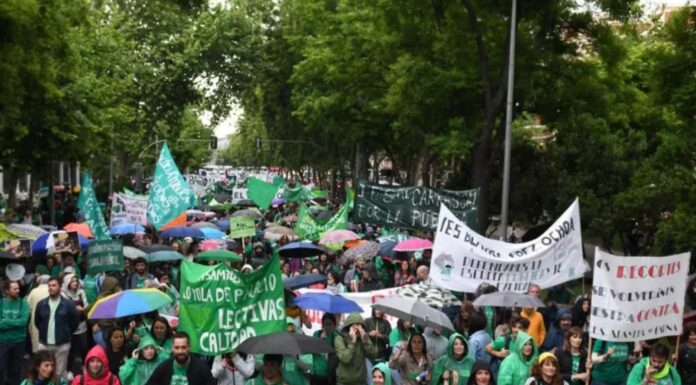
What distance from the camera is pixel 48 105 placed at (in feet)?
107

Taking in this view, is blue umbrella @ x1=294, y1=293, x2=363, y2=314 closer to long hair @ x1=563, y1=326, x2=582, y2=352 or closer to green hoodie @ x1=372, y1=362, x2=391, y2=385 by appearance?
long hair @ x1=563, y1=326, x2=582, y2=352

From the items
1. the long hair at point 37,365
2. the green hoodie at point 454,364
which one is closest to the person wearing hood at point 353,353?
the green hoodie at point 454,364

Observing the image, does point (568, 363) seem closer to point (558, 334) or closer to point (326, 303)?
point (558, 334)

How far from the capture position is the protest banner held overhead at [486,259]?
14180mm

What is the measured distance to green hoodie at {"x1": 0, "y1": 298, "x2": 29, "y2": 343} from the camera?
1270 centimetres

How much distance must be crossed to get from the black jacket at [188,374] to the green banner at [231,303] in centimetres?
116

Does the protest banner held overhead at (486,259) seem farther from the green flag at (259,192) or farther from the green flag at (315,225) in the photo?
the green flag at (259,192)

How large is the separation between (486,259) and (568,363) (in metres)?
3.06

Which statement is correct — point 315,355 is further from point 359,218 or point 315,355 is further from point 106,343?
point 359,218

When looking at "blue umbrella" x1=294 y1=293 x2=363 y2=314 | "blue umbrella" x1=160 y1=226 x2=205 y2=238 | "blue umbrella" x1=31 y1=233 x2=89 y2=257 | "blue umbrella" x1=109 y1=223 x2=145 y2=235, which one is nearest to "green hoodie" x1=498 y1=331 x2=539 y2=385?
"blue umbrella" x1=294 y1=293 x2=363 y2=314

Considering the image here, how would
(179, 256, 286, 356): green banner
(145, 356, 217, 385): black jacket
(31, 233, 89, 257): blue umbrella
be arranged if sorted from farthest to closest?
(31, 233, 89, 257): blue umbrella < (179, 256, 286, 356): green banner < (145, 356, 217, 385): black jacket

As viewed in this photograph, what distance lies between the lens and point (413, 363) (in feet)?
35.8

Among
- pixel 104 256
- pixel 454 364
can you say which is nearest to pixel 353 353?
pixel 454 364

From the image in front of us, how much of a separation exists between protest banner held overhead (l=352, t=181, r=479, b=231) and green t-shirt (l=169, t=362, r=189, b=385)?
10.3 meters
